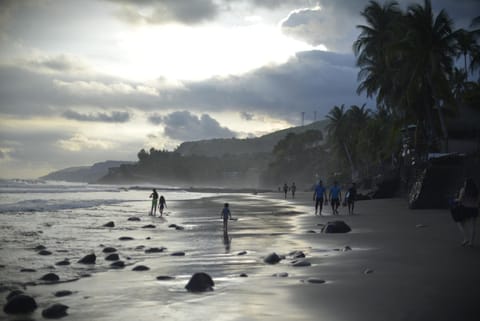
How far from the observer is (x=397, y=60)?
122 feet

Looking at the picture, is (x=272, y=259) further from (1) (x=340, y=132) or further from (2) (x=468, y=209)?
(1) (x=340, y=132)

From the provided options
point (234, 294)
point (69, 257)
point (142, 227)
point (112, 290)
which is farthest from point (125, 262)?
point (142, 227)

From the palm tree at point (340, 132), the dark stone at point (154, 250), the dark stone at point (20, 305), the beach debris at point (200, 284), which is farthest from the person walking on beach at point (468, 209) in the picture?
the palm tree at point (340, 132)

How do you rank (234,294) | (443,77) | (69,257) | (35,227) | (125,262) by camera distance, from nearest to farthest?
(234,294), (125,262), (69,257), (35,227), (443,77)

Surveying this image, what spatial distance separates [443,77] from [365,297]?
93.2 ft

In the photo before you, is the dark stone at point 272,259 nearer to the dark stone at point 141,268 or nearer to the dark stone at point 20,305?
the dark stone at point 141,268

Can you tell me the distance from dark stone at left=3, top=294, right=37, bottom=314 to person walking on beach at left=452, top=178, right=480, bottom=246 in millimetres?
9381

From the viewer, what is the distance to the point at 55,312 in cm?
659

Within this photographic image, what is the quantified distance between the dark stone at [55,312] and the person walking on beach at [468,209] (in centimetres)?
900

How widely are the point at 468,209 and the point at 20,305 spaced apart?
381 inches

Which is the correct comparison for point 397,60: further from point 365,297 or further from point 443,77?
point 365,297

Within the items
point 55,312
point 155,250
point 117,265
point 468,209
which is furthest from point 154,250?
point 468,209

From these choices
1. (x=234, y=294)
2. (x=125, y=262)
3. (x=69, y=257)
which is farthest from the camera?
(x=69, y=257)

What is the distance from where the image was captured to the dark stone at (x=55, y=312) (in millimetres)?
6527
